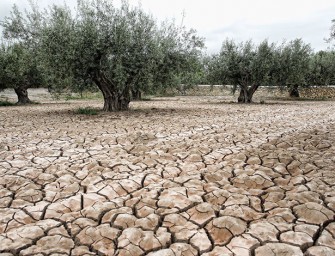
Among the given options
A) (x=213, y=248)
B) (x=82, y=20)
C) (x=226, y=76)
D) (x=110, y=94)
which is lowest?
(x=213, y=248)

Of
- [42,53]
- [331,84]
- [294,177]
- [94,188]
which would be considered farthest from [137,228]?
[331,84]

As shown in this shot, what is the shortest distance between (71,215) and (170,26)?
37.0 feet

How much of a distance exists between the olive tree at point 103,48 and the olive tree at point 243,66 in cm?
711

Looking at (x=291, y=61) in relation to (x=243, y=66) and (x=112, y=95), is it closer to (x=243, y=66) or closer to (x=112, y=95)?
(x=243, y=66)

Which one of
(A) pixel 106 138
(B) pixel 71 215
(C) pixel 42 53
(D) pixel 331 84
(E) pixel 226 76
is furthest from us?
(D) pixel 331 84

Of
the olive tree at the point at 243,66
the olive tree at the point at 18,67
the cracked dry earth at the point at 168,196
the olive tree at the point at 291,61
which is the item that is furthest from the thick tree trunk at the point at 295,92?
the olive tree at the point at 18,67

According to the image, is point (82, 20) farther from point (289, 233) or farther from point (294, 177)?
point (289, 233)

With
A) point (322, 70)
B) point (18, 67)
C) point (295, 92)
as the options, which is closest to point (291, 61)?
point (295, 92)

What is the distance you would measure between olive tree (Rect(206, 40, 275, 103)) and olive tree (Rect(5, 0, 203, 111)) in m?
7.11

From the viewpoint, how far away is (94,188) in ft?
11.8

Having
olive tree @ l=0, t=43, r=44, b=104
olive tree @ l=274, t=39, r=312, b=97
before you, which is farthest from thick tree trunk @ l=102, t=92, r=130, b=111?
olive tree @ l=274, t=39, r=312, b=97

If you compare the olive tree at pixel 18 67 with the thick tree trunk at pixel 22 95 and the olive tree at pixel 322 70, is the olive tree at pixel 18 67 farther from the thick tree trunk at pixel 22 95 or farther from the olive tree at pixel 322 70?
the olive tree at pixel 322 70

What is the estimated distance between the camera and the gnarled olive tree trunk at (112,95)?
36.9 ft

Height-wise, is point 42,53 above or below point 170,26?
below
